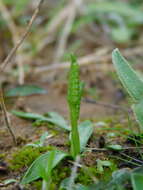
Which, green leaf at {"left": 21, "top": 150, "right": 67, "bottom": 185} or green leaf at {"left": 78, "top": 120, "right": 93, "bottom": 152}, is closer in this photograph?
green leaf at {"left": 21, "top": 150, "right": 67, "bottom": 185}

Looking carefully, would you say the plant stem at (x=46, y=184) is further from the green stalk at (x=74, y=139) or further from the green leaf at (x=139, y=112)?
the green leaf at (x=139, y=112)

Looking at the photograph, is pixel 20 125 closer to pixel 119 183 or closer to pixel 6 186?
pixel 6 186

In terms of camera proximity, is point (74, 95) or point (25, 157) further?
point (25, 157)

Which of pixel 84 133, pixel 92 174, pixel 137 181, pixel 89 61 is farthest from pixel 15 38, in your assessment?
pixel 137 181

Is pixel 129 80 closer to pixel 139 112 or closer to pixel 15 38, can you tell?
pixel 139 112

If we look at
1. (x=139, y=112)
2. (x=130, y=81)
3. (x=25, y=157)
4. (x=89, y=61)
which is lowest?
(x=25, y=157)

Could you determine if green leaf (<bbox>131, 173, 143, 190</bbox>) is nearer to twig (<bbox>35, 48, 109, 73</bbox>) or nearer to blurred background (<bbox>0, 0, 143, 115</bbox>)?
blurred background (<bbox>0, 0, 143, 115</bbox>)

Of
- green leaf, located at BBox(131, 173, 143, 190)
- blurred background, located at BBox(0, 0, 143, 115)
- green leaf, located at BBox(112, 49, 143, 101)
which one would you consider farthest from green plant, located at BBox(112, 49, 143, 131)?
blurred background, located at BBox(0, 0, 143, 115)
